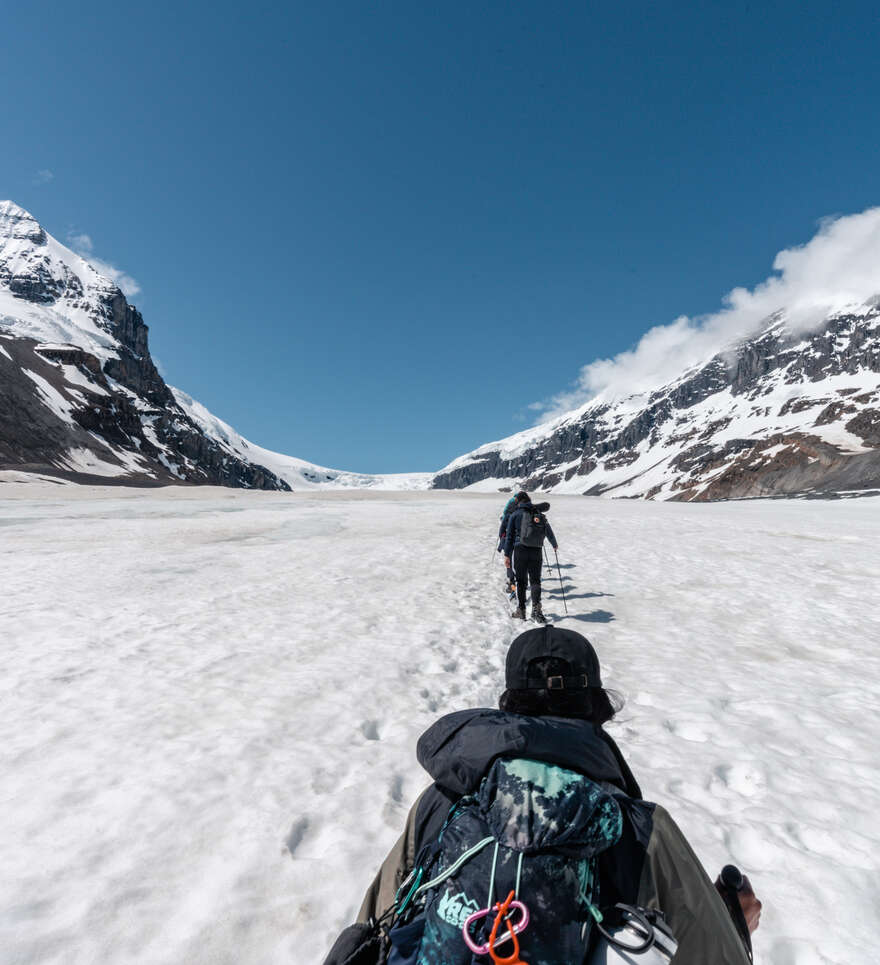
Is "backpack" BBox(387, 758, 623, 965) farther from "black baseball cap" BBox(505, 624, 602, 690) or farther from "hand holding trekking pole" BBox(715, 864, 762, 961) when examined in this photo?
"hand holding trekking pole" BBox(715, 864, 762, 961)

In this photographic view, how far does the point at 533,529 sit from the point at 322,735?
6.02m

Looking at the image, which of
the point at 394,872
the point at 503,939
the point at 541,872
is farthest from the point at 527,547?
the point at 503,939

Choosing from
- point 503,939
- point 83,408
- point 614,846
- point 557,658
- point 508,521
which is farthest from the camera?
point 83,408

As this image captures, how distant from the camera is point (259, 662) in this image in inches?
284

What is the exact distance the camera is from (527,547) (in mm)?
10234

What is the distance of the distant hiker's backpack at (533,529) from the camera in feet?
33.3

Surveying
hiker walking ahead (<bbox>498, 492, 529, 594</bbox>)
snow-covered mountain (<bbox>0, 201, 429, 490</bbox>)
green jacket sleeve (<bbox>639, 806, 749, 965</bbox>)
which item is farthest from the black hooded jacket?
snow-covered mountain (<bbox>0, 201, 429, 490</bbox>)

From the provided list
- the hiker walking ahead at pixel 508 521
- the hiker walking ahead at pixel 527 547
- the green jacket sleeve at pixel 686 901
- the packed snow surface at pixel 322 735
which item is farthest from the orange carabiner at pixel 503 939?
the hiker walking ahead at pixel 508 521

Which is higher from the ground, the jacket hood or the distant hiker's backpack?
the distant hiker's backpack

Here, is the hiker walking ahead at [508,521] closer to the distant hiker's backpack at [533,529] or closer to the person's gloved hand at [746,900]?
the distant hiker's backpack at [533,529]

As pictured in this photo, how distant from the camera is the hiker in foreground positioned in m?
1.66

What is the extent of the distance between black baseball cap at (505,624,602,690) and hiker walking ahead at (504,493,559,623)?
7636mm

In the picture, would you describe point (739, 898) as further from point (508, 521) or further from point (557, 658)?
point (508, 521)

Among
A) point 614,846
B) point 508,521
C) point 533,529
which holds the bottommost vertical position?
point 614,846
